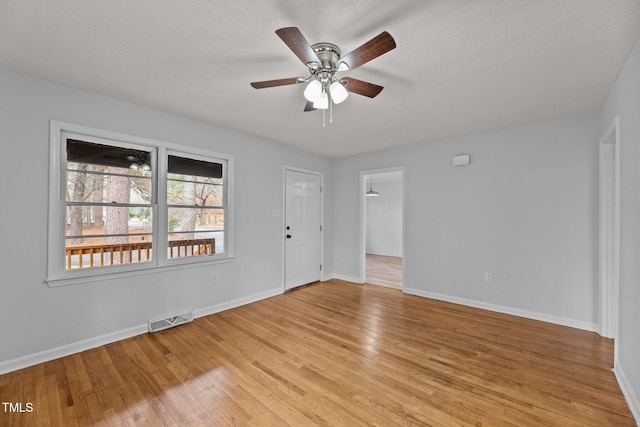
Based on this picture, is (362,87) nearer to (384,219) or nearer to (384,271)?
(384,271)

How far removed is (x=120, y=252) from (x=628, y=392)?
4.45m

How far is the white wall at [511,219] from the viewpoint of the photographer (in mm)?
3123

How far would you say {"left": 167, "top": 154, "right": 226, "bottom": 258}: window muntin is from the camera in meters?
3.27

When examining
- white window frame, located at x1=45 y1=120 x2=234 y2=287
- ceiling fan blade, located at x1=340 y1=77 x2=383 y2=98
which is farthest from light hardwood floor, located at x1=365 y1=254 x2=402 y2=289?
ceiling fan blade, located at x1=340 y1=77 x2=383 y2=98

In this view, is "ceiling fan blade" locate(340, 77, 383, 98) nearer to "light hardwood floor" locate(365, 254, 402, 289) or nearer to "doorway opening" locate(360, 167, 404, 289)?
"light hardwood floor" locate(365, 254, 402, 289)

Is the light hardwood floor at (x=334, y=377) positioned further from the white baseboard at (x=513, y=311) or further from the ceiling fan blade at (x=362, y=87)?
the ceiling fan blade at (x=362, y=87)

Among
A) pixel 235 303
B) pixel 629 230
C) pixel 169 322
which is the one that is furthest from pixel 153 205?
pixel 629 230

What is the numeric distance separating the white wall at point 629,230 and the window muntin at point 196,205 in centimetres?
392

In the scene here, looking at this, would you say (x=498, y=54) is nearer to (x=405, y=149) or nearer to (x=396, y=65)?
(x=396, y=65)

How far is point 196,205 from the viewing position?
3.47 meters

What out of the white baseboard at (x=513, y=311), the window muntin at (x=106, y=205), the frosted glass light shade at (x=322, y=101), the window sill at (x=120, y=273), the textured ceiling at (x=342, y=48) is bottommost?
the white baseboard at (x=513, y=311)

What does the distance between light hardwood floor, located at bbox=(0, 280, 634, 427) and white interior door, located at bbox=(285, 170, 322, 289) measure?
4.86 feet

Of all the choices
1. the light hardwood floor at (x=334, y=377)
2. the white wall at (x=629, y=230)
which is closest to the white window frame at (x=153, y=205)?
the light hardwood floor at (x=334, y=377)

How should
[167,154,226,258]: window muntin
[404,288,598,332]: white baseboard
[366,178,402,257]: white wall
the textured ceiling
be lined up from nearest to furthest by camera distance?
the textured ceiling, [404,288,598,332]: white baseboard, [167,154,226,258]: window muntin, [366,178,402,257]: white wall
